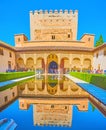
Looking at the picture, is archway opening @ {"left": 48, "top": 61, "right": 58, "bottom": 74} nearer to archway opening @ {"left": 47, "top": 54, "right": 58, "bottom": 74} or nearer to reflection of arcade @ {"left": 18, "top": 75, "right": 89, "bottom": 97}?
archway opening @ {"left": 47, "top": 54, "right": 58, "bottom": 74}

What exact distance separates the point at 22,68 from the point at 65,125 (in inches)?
1123

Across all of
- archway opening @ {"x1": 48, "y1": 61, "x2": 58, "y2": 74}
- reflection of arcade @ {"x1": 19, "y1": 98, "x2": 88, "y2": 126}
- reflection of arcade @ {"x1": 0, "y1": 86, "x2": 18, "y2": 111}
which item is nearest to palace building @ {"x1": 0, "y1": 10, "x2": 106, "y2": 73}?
archway opening @ {"x1": 48, "y1": 61, "x2": 58, "y2": 74}

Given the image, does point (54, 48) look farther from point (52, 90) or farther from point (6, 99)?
point (6, 99)

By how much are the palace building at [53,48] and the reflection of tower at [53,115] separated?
21670 mm

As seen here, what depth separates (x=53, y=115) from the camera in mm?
5098

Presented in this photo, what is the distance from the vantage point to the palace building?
29.9 m

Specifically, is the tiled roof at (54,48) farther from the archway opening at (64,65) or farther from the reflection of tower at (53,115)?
the reflection of tower at (53,115)

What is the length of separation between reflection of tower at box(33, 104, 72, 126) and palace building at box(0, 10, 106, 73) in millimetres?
21670

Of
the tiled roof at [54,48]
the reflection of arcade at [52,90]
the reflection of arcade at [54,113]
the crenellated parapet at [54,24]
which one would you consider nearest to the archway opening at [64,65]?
the tiled roof at [54,48]

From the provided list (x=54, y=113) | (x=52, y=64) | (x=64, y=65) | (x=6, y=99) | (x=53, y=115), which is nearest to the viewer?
(x=53, y=115)

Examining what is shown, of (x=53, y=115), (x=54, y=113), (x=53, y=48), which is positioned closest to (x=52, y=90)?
(x=54, y=113)

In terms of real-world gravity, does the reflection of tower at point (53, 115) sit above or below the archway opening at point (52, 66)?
below

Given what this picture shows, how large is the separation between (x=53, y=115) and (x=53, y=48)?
25095 mm

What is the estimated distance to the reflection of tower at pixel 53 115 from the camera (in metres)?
4.45
